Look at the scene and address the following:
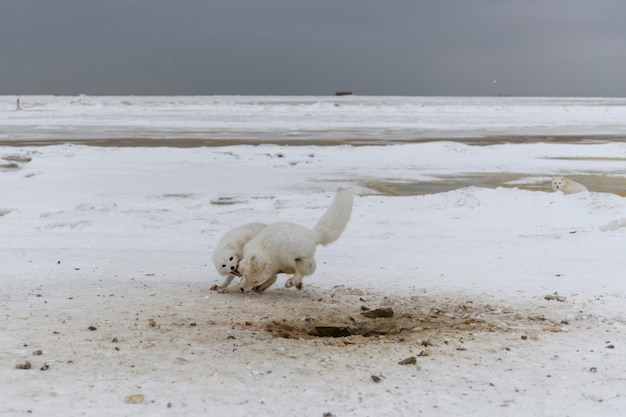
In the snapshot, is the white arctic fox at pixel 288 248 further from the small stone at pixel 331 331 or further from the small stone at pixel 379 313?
the small stone at pixel 331 331

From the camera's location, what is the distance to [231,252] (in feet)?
23.9

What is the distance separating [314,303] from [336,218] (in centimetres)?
85

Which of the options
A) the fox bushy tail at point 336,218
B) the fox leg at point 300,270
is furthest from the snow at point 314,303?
the fox bushy tail at point 336,218

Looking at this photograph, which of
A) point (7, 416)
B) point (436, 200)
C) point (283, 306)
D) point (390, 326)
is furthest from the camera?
point (436, 200)

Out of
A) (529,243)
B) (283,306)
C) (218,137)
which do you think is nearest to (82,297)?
(283,306)

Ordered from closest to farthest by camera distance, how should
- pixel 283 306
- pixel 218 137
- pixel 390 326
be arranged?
pixel 390 326 < pixel 283 306 < pixel 218 137

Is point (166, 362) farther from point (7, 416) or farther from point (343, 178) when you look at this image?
point (343, 178)

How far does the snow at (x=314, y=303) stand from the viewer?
443 centimetres

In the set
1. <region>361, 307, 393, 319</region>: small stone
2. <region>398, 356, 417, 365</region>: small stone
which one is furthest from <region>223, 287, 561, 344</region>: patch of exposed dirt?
<region>398, 356, 417, 365</region>: small stone

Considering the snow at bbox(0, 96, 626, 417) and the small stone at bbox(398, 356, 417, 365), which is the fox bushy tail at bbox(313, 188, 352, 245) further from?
the small stone at bbox(398, 356, 417, 365)

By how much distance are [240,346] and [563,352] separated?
2272mm

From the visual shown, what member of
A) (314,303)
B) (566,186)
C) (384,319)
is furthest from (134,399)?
(566,186)

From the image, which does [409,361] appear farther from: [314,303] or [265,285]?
[265,285]

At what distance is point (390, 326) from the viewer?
6.13m
